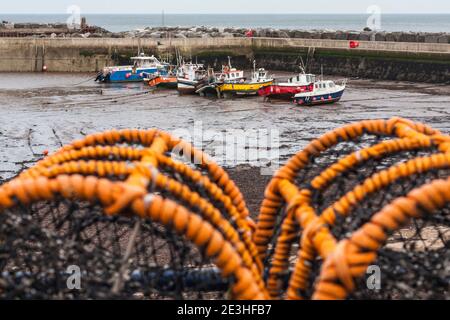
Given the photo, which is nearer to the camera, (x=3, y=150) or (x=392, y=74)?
(x=3, y=150)

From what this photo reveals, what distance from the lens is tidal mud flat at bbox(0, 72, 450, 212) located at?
16.5 meters

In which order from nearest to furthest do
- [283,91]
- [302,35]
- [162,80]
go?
[283,91] → [162,80] → [302,35]

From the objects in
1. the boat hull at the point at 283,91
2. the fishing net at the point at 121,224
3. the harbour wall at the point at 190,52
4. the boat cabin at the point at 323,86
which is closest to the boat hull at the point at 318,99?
the boat cabin at the point at 323,86

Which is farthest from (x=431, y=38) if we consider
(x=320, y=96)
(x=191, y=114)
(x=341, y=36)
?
(x=191, y=114)

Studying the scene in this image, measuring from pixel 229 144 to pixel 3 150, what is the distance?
20.6 feet

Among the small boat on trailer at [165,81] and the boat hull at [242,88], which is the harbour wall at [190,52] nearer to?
the small boat on trailer at [165,81]

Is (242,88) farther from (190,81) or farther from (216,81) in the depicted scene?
(190,81)

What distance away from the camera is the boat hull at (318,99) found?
26.5 metres

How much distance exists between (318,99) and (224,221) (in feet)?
79.7

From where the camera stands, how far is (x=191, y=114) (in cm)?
2486

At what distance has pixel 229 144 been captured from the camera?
Answer: 17.6 meters
